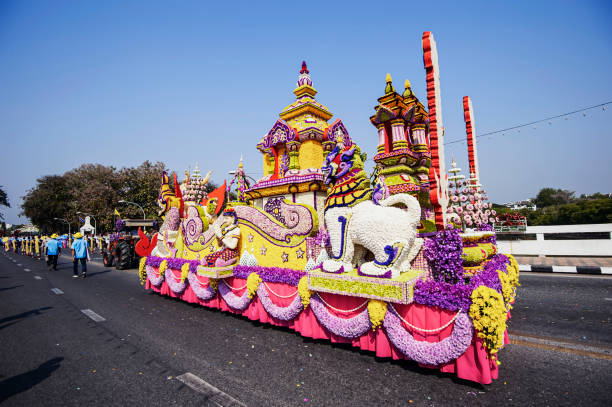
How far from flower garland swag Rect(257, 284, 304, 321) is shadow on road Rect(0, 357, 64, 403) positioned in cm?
276

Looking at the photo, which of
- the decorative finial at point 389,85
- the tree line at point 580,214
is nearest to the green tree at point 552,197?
the tree line at point 580,214

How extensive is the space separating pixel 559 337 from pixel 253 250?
4.95 metres

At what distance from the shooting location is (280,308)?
4.50 meters

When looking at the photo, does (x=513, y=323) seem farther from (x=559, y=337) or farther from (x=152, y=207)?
(x=152, y=207)

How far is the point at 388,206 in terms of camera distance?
3770 mm

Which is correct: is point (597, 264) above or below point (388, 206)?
below

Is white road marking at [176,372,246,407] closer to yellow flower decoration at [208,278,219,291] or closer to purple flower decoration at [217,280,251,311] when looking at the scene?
purple flower decoration at [217,280,251,311]

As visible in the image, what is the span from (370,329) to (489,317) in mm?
1410

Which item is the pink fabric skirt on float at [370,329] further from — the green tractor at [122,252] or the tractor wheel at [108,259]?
the tractor wheel at [108,259]

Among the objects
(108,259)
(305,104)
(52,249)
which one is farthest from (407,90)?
(52,249)

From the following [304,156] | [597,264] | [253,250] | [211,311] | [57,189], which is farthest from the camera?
[57,189]

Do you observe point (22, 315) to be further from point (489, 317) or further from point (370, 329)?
point (489, 317)

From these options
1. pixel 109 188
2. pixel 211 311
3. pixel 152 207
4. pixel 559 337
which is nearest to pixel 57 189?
pixel 109 188

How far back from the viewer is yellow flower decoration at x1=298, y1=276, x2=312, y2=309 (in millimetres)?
4121
